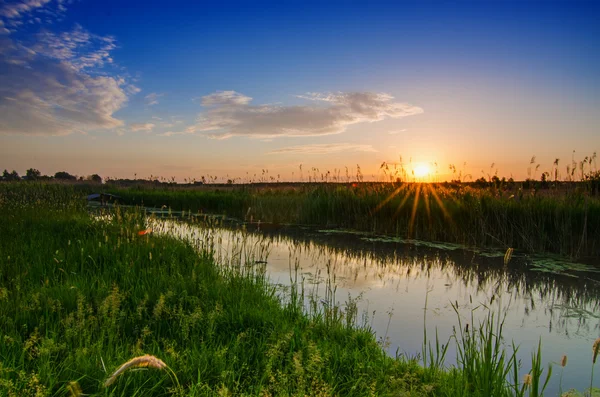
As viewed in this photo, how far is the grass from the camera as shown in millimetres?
2670

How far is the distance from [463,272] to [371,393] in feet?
18.3

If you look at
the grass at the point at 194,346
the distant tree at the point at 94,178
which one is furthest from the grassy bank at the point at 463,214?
the distant tree at the point at 94,178

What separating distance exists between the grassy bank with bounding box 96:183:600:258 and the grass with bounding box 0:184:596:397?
2765mm

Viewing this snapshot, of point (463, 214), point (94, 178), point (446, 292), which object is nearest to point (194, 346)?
point (446, 292)

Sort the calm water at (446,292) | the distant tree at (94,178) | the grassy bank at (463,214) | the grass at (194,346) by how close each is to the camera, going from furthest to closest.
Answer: the distant tree at (94,178), the grassy bank at (463,214), the calm water at (446,292), the grass at (194,346)

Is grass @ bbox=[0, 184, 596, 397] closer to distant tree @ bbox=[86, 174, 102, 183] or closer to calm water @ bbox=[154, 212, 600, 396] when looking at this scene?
calm water @ bbox=[154, 212, 600, 396]

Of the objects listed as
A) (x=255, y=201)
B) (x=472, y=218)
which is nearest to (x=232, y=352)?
(x=472, y=218)

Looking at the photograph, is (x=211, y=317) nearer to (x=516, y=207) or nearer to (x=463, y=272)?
(x=463, y=272)

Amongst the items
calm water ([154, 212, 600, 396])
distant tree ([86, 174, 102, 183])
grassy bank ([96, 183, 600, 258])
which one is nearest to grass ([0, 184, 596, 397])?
calm water ([154, 212, 600, 396])

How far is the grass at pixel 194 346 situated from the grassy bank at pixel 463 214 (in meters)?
2.77

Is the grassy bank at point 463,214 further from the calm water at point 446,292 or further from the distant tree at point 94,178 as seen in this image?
the distant tree at point 94,178

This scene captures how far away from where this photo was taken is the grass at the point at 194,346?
8.76 ft

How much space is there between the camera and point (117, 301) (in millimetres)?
3717

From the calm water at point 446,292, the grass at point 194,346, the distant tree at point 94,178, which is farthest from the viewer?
the distant tree at point 94,178
